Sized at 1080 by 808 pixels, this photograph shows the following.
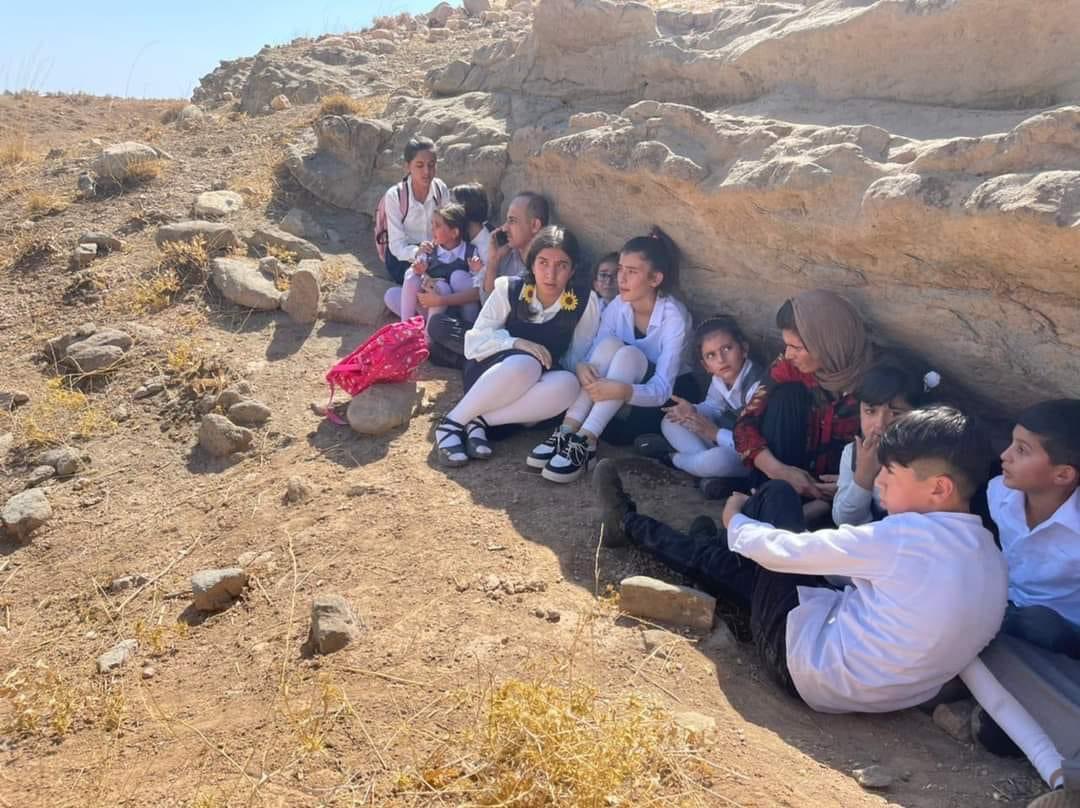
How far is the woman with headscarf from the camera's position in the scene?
12.8 ft

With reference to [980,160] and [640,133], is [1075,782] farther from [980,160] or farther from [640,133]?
[640,133]

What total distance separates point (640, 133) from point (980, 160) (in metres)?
1.91

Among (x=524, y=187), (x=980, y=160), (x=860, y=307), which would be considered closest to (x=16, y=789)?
(x=860, y=307)

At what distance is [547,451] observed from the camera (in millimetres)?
4586

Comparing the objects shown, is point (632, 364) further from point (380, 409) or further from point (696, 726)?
point (696, 726)

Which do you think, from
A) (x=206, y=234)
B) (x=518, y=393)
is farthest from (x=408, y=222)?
(x=518, y=393)

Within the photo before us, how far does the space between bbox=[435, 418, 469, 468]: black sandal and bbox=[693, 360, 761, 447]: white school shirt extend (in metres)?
1.18

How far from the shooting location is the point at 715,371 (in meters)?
4.53

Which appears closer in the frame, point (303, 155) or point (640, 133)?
point (640, 133)

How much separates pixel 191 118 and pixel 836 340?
28.6ft

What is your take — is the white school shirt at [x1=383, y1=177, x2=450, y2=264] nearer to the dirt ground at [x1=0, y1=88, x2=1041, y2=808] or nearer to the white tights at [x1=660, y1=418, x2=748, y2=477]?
the dirt ground at [x1=0, y1=88, x2=1041, y2=808]

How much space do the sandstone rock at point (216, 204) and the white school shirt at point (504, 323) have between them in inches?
128

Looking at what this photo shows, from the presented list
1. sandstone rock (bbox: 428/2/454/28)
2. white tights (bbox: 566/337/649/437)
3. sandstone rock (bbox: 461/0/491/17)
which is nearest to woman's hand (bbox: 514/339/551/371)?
white tights (bbox: 566/337/649/437)

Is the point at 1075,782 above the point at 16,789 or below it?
above
